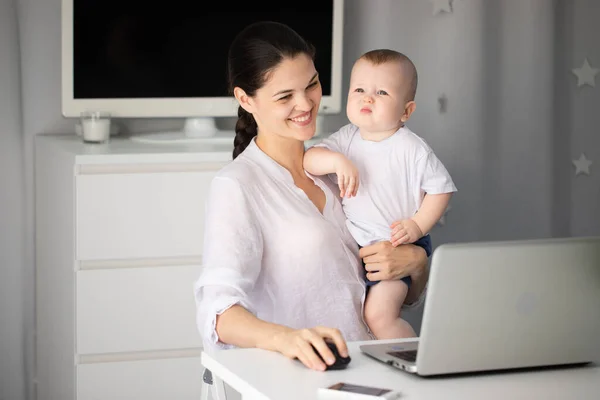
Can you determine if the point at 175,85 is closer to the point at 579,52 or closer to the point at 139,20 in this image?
the point at 139,20

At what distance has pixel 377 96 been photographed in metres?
2.24

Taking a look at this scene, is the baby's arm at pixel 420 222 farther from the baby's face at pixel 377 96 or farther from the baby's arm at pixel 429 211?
the baby's face at pixel 377 96

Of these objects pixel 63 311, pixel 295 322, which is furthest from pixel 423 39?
pixel 295 322

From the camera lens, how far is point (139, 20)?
341 cm

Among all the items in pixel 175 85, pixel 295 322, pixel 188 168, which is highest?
pixel 175 85

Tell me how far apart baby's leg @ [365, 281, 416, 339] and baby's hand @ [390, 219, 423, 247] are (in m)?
0.09

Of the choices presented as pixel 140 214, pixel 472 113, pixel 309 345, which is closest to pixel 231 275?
pixel 309 345

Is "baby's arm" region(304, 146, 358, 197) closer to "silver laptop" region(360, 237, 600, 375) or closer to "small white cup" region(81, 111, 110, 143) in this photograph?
"silver laptop" region(360, 237, 600, 375)

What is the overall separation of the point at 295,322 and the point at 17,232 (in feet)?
5.57

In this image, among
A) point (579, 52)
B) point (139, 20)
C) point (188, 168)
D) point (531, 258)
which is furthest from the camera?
point (579, 52)

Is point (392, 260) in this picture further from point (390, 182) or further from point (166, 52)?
point (166, 52)

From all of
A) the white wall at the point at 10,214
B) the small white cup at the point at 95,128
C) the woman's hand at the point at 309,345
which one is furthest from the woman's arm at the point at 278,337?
the white wall at the point at 10,214

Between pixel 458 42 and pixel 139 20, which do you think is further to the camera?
pixel 458 42

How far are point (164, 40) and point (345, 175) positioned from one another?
147 centimetres
